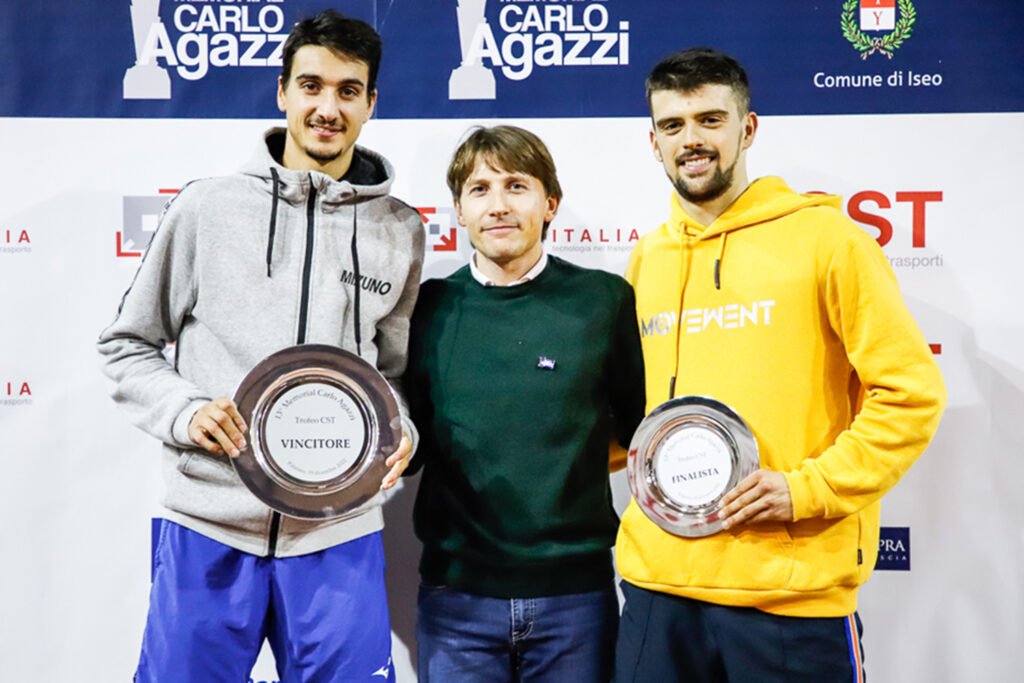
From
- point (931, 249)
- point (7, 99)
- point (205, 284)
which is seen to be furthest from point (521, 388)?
point (7, 99)

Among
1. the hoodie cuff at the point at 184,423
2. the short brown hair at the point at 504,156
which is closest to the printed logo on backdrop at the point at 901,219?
the short brown hair at the point at 504,156

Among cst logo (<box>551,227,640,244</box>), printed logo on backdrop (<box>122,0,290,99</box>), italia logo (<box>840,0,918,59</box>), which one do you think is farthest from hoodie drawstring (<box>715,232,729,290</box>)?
printed logo on backdrop (<box>122,0,290,99</box>)

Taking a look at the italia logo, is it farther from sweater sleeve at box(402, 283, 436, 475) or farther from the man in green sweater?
sweater sleeve at box(402, 283, 436, 475)

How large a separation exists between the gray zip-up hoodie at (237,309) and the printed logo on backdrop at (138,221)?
0.64 metres

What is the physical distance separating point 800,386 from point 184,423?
123 centimetres

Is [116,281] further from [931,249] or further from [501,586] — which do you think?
[931,249]

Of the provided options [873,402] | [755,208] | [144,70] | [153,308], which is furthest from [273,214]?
[873,402]

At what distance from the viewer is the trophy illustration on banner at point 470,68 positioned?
2.55 meters

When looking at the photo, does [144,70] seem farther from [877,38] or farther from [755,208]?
[877,38]

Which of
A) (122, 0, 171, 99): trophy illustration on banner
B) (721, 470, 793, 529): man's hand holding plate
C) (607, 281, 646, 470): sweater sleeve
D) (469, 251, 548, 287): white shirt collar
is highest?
(122, 0, 171, 99): trophy illustration on banner

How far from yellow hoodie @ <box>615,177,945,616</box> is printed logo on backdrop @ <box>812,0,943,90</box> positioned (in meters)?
0.69

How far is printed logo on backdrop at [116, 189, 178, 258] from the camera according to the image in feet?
8.43

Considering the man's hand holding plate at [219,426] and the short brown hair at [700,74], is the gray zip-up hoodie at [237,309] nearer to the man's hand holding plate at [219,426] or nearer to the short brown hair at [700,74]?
the man's hand holding plate at [219,426]

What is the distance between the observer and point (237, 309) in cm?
192
